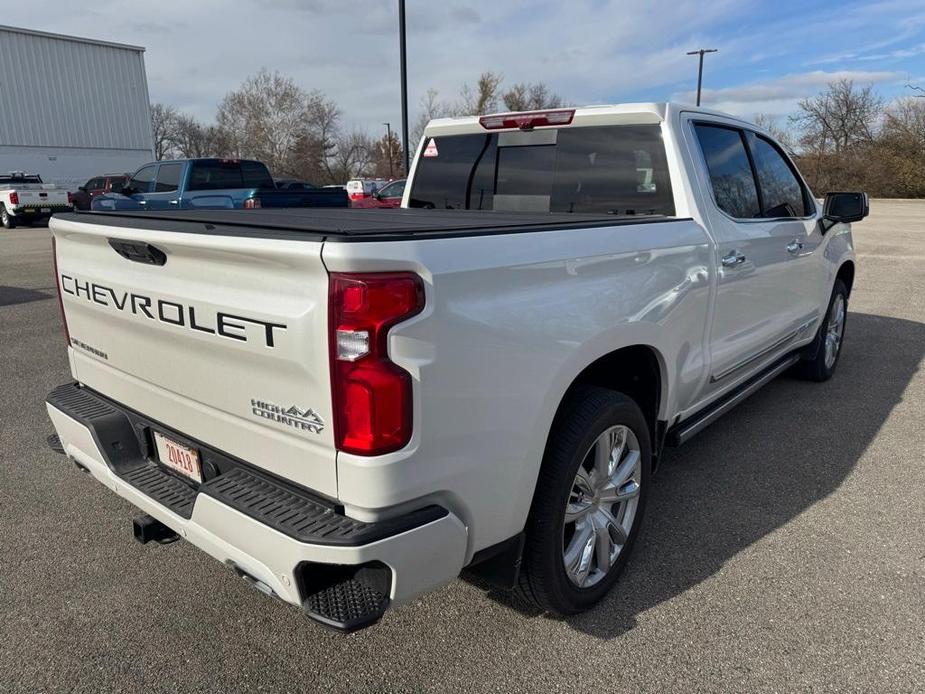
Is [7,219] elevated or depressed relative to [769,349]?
depressed

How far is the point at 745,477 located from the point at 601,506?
1.54 meters

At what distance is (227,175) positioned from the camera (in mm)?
14594

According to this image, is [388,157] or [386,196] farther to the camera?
[388,157]

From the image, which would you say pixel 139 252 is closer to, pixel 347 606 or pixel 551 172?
pixel 347 606

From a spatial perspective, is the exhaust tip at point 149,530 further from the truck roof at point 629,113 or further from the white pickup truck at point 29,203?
the white pickup truck at point 29,203

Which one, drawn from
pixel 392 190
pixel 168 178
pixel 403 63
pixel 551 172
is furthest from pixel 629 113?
pixel 392 190

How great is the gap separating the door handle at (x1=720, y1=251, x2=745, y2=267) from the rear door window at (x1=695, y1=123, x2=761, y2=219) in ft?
0.80

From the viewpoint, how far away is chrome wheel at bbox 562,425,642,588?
2.59m

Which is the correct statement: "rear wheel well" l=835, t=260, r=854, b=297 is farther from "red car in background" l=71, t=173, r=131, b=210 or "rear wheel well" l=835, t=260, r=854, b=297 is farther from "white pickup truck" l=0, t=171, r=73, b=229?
"white pickup truck" l=0, t=171, r=73, b=229

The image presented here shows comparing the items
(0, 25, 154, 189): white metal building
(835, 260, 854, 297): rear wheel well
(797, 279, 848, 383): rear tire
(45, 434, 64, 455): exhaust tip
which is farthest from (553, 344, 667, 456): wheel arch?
(0, 25, 154, 189): white metal building

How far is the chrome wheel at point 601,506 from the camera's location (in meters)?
2.59

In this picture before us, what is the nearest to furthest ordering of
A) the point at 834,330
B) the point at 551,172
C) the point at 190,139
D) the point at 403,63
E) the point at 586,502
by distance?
the point at 586,502
the point at 551,172
the point at 834,330
the point at 403,63
the point at 190,139

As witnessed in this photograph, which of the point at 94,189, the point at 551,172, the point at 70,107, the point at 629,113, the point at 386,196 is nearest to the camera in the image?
the point at 629,113

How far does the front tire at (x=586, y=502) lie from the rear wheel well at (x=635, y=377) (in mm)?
195
